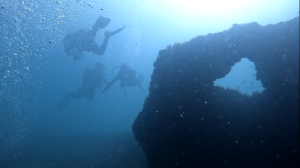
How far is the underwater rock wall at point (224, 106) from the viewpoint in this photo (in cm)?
425

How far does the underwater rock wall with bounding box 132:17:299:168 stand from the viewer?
4250 mm

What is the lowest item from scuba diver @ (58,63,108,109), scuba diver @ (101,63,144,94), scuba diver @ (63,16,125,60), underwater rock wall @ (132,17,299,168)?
underwater rock wall @ (132,17,299,168)

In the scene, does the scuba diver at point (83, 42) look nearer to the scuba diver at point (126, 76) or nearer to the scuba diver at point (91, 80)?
the scuba diver at point (126, 76)

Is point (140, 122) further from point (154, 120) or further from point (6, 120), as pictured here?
point (6, 120)

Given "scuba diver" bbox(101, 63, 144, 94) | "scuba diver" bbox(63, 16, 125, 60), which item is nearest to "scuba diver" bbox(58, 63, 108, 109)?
"scuba diver" bbox(101, 63, 144, 94)

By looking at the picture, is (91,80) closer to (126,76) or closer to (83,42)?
(126,76)

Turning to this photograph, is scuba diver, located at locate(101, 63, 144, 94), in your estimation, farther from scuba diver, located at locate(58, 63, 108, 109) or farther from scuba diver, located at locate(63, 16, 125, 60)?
scuba diver, located at locate(63, 16, 125, 60)

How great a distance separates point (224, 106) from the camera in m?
5.04

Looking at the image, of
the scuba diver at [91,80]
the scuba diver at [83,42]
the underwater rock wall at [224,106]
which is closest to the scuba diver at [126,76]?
the scuba diver at [91,80]

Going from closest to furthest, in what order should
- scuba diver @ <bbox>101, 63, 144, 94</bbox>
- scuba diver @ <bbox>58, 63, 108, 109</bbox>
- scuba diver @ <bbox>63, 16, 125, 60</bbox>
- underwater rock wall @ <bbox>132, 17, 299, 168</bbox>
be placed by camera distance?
underwater rock wall @ <bbox>132, 17, 299, 168</bbox>
scuba diver @ <bbox>63, 16, 125, 60</bbox>
scuba diver @ <bbox>101, 63, 144, 94</bbox>
scuba diver @ <bbox>58, 63, 108, 109</bbox>

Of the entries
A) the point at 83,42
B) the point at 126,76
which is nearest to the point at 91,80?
the point at 126,76

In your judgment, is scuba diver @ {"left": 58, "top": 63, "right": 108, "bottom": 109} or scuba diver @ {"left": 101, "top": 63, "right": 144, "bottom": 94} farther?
scuba diver @ {"left": 58, "top": 63, "right": 108, "bottom": 109}

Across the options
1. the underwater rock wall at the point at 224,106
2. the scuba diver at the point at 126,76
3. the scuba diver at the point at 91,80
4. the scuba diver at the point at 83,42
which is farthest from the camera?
the scuba diver at the point at 91,80

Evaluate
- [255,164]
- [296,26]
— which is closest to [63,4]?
[296,26]
